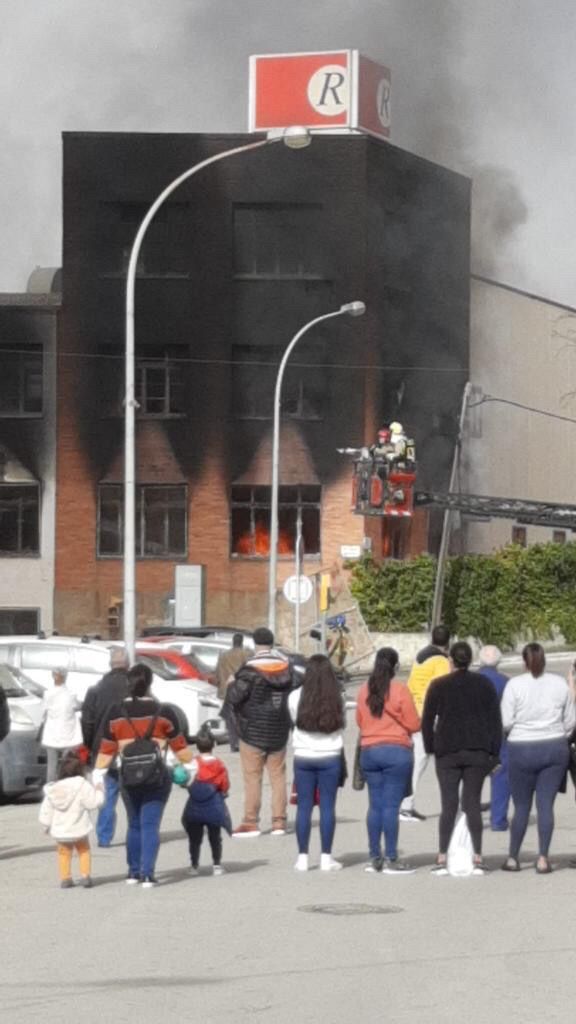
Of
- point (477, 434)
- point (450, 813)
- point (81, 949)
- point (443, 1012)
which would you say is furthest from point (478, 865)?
point (477, 434)

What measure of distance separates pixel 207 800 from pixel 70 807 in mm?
1204

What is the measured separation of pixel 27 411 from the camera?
63844mm

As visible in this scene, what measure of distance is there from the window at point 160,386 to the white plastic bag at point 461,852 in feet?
157

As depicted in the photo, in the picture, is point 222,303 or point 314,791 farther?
point 222,303

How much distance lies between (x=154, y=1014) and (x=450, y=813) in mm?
6337

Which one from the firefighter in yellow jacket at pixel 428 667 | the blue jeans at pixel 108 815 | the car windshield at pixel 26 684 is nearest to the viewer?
the blue jeans at pixel 108 815

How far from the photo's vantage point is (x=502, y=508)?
203ft

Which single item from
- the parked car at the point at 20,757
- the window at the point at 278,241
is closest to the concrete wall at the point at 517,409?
the window at the point at 278,241

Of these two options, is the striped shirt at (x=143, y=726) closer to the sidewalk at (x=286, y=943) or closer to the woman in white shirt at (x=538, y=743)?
the sidewalk at (x=286, y=943)

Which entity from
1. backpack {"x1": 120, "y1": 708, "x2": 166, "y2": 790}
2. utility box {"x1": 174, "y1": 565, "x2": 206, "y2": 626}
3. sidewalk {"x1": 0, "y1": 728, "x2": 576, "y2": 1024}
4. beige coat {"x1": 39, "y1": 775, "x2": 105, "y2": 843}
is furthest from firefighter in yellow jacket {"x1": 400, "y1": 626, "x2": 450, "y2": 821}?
utility box {"x1": 174, "y1": 565, "x2": 206, "y2": 626}

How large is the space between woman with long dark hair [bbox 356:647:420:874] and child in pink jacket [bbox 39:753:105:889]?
196cm

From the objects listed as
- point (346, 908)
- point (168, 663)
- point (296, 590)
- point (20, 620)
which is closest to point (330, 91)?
point (20, 620)

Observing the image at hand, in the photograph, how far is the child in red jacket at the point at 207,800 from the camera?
53.5ft

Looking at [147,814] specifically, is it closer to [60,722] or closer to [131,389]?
[60,722]
